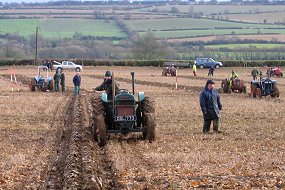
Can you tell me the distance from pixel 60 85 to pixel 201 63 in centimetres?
4051

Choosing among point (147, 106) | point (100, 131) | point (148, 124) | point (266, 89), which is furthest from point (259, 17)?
point (100, 131)

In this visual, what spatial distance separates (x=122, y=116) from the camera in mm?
19078

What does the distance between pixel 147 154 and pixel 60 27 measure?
12371cm

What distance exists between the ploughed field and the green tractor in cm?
31

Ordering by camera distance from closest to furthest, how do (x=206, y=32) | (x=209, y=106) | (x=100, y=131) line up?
(x=100, y=131) → (x=209, y=106) → (x=206, y=32)

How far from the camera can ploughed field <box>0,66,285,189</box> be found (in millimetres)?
12695

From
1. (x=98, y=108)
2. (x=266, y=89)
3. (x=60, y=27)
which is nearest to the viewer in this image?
(x=98, y=108)

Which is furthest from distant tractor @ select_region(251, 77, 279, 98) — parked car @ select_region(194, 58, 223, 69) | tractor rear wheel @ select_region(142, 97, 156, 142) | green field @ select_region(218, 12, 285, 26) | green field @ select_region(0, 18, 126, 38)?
green field @ select_region(218, 12, 285, 26)

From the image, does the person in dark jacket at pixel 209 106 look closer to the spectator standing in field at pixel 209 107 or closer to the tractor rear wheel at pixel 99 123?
the spectator standing in field at pixel 209 107

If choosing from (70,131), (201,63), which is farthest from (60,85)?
(201,63)

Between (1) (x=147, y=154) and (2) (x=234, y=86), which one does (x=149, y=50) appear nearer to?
(2) (x=234, y=86)

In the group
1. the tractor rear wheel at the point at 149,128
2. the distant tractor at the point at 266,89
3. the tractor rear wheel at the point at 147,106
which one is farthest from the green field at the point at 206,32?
the tractor rear wheel at the point at 149,128

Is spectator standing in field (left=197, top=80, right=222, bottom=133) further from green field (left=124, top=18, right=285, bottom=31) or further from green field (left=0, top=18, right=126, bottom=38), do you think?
green field (left=124, top=18, right=285, bottom=31)

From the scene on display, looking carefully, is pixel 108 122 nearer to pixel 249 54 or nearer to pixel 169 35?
pixel 249 54
